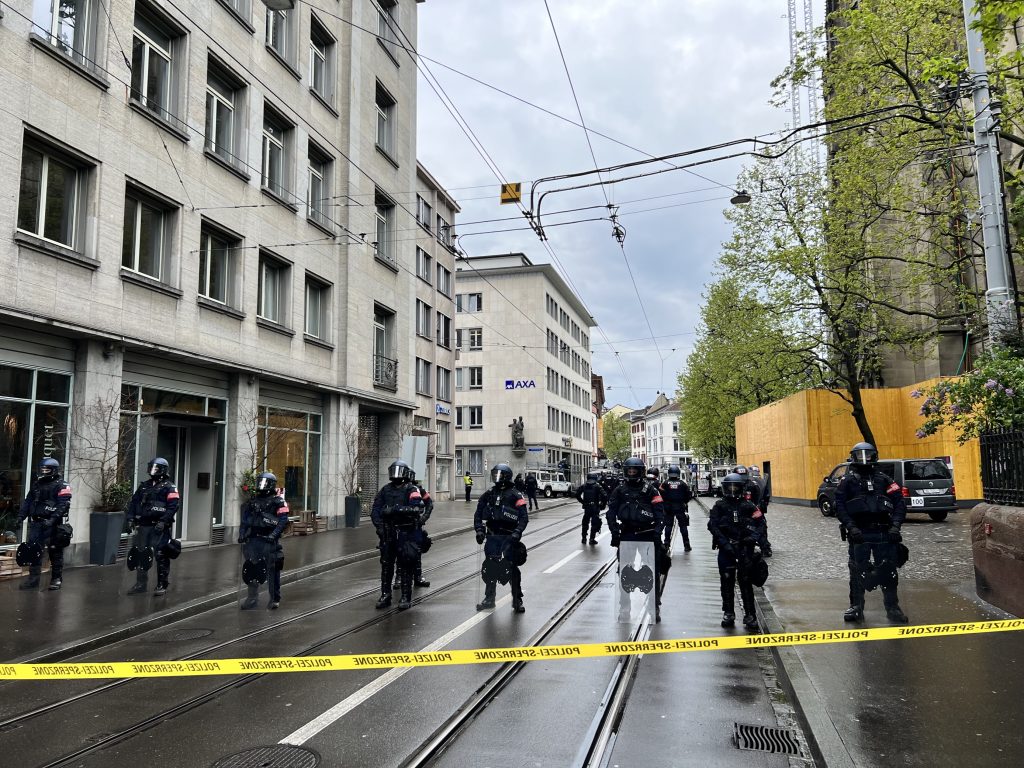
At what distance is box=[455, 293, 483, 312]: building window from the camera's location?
55.8 metres

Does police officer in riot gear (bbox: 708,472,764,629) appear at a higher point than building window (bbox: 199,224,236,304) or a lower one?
lower

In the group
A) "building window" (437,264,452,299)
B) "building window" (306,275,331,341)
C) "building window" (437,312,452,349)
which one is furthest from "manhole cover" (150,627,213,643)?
"building window" (437,264,452,299)

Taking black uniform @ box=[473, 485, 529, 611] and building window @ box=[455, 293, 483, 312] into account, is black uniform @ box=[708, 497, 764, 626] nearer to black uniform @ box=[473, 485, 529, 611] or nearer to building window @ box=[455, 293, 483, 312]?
black uniform @ box=[473, 485, 529, 611]

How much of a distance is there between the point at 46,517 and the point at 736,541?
8693 mm

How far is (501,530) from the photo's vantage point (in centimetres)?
871

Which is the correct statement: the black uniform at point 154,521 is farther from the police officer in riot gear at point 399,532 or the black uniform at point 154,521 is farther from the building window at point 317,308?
the building window at point 317,308

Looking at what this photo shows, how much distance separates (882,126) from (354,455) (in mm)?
16352

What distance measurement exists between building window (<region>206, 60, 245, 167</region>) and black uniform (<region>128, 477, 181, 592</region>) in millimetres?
9481

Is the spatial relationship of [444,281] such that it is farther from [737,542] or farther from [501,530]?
[737,542]

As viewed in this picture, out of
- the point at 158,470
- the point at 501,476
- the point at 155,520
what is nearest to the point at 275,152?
the point at 158,470

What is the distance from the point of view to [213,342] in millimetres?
15922

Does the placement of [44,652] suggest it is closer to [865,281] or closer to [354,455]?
[354,455]

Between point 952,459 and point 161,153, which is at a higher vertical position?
point 161,153

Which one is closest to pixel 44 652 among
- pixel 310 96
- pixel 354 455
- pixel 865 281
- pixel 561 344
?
pixel 354 455
